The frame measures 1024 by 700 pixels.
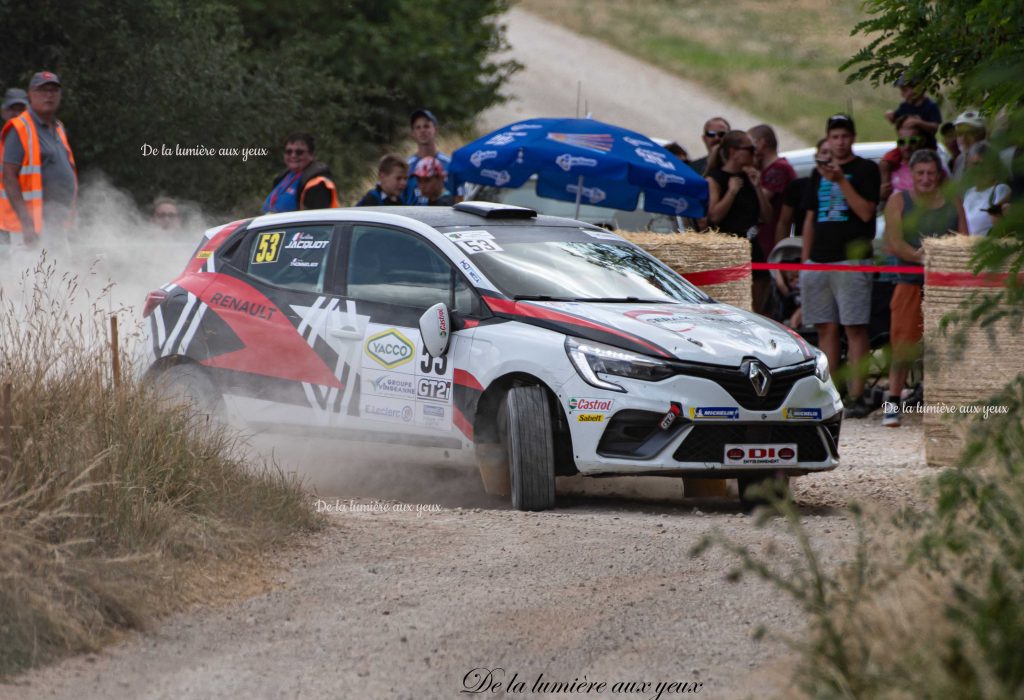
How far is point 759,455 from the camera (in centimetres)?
800

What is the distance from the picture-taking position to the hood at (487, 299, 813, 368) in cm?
795

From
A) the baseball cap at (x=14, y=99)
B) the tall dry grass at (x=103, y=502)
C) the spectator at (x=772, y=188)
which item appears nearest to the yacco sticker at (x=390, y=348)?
the tall dry grass at (x=103, y=502)

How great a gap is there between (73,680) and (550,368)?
350cm

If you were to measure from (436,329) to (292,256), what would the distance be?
1486 millimetres

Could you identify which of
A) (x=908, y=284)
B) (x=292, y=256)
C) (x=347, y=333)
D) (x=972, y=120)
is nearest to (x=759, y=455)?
(x=347, y=333)

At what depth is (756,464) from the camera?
7984 mm

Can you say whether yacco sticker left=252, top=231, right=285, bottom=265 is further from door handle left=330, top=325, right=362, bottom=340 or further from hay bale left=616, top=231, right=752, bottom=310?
hay bale left=616, top=231, right=752, bottom=310

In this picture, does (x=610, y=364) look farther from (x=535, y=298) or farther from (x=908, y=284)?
(x=908, y=284)

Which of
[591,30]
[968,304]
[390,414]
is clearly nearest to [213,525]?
[390,414]

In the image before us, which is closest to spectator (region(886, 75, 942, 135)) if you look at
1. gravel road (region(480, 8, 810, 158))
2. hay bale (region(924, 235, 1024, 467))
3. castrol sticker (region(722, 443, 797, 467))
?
hay bale (region(924, 235, 1024, 467))

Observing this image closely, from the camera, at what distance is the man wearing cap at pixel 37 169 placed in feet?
41.8

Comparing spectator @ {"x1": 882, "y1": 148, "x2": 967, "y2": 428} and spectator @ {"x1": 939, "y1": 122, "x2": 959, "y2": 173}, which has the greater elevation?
spectator @ {"x1": 939, "y1": 122, "x2": 959, "y2": 173}

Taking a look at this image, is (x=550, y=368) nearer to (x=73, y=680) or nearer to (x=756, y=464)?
(x=756, y=464)

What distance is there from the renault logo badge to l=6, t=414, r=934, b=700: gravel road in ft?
2.25
